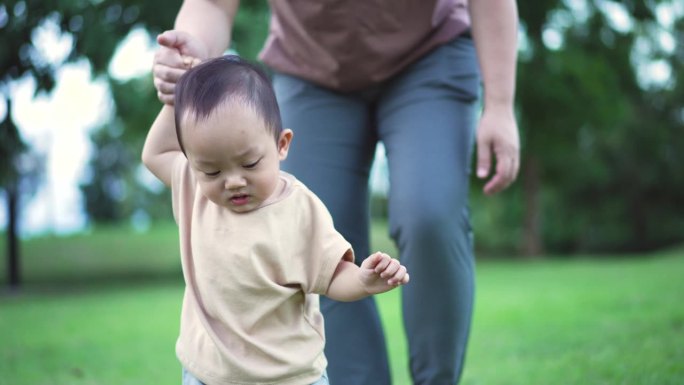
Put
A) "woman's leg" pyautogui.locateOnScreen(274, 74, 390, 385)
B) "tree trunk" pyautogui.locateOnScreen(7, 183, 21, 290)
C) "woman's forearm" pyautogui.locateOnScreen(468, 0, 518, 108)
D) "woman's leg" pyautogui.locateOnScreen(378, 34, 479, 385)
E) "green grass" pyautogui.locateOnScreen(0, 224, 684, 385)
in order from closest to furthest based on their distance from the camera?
"woman's leg" pyautogui.locateOnScreen(378, 34, 479, 385), "woman's forearm" pyautogui.locateOnScreen(468, 0, 518, 108), "woman's leg" pyautogui.locateOnScreen(274, 74, 390, 385), "green grass" pyautogui.locateOnScreen(0, 224, 684, 385), "tree trunk" pyautogui.locateOnScreen(7, 183, 21, 290)

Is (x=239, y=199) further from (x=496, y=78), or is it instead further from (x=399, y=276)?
(x=496, y=78)

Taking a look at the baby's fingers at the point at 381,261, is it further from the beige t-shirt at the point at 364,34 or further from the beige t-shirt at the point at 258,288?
the beige t-shirt at the point at 364,34

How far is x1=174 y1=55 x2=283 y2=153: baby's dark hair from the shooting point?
1.81 meters

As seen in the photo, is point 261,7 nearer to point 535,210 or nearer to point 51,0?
point 51,0

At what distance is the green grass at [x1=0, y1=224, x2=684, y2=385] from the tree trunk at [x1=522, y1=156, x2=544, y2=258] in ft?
31.1

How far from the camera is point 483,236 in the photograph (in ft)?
105

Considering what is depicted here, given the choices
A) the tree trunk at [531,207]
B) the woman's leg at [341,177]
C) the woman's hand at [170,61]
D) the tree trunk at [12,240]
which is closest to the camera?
the woman's hand at [170,61]

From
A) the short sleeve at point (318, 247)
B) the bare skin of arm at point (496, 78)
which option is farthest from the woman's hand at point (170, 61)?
the bare skin of arm at point (496, 78)

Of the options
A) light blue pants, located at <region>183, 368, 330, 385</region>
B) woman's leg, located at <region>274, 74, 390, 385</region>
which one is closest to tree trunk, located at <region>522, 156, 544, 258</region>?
woman's leg, located at <region>274, 74, 390, 385</region>

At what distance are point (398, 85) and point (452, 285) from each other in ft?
2.23

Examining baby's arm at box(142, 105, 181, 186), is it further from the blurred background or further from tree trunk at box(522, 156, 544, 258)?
tree trunk at box(522, 156, 544, 258)

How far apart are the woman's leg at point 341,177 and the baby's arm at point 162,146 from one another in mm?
595

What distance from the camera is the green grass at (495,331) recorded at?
13.5ft

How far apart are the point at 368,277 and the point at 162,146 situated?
27.3 inches
